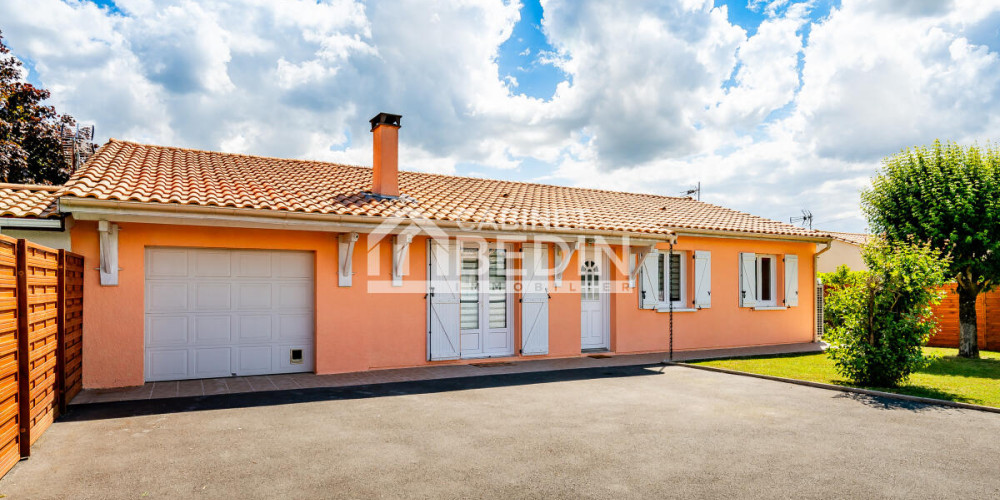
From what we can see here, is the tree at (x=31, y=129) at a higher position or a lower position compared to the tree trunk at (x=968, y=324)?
higher

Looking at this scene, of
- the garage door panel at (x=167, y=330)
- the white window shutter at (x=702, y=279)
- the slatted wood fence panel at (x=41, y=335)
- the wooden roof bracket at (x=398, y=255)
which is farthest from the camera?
the white window shutter at (x=702, y=279)

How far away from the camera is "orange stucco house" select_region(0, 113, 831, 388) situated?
7859 mm

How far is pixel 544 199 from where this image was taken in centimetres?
1395

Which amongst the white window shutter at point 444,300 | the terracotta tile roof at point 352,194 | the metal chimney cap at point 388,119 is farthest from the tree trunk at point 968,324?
the metal chimney cap at point 388,119

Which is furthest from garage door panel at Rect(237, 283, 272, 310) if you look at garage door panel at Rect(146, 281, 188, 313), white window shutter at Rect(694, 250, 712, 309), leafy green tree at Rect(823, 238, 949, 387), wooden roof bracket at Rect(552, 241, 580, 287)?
white window shutter at Rect(694, 250, 712, 309)

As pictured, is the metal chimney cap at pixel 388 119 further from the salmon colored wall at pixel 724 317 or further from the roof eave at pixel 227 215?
the salmon colored wall at pixel 724 317

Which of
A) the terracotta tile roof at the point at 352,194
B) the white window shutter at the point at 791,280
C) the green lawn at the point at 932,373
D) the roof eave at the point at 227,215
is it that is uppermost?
the terracotta tile roof at the point at 352,194

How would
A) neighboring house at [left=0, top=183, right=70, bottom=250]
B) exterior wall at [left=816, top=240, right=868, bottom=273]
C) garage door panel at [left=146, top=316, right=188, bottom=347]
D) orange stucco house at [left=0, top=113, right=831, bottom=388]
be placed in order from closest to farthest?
neighboring house at [left=0, top=183, right=70, bottom=250]
orange stucco house at [left=0, top=113, right=831, bottom=388]
garage door panel at [left=146, top=316, right=188, bottom=347]
exterior wall at [left=816, top=240, right=868, bottom=273]

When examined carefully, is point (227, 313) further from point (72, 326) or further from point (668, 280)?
point (668, 280)

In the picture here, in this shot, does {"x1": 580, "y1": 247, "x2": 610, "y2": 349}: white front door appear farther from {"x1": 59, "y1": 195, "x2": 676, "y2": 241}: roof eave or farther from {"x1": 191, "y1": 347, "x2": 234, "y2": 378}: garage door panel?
{"x1": 191, "y1": 347, "x2": 234, "y2": 378}: garage door panel

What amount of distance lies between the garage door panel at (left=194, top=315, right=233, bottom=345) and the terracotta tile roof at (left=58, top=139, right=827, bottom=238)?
5.85 feet

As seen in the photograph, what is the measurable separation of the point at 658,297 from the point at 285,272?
24.8 ft

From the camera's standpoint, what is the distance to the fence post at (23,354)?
4.65 m

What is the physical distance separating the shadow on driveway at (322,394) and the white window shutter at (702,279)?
10.9 feet
